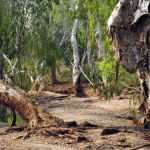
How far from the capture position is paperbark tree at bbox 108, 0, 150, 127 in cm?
563

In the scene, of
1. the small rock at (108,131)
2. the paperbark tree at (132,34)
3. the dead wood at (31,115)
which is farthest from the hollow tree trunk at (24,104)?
the paperbark tree at (132,34)

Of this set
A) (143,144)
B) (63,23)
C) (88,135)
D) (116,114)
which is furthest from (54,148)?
(63,23)

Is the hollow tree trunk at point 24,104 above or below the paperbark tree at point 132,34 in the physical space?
below

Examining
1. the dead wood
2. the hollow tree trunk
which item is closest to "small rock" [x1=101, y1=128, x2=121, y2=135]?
the dead wood

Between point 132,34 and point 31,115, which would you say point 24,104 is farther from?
point 132,34

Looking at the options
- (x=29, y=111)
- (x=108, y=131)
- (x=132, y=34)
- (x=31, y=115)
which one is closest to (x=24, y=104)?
(x=29, y=111)

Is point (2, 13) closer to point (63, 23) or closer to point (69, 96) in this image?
point (69, 96)

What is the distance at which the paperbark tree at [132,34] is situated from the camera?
5633 mm

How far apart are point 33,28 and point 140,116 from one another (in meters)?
7.21

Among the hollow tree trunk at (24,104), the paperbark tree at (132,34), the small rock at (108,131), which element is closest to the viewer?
the paperbark tree at (132,34)

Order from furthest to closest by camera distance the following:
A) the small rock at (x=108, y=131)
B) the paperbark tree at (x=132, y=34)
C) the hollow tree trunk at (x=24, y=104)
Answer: the hollow tree trunk at (x=24, y=104)
the small rock at (x=108, y=131)
the paperbark tree at (x=132, y=34)

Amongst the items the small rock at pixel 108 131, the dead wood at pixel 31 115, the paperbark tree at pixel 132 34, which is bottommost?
the small rock at pixel 108 131

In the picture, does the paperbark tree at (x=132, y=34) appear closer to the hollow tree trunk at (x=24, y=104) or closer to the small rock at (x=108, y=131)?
the small rock at (x=108, y=131)

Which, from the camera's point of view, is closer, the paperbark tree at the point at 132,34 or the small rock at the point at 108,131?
the paperbark tree at the point at 132,34
